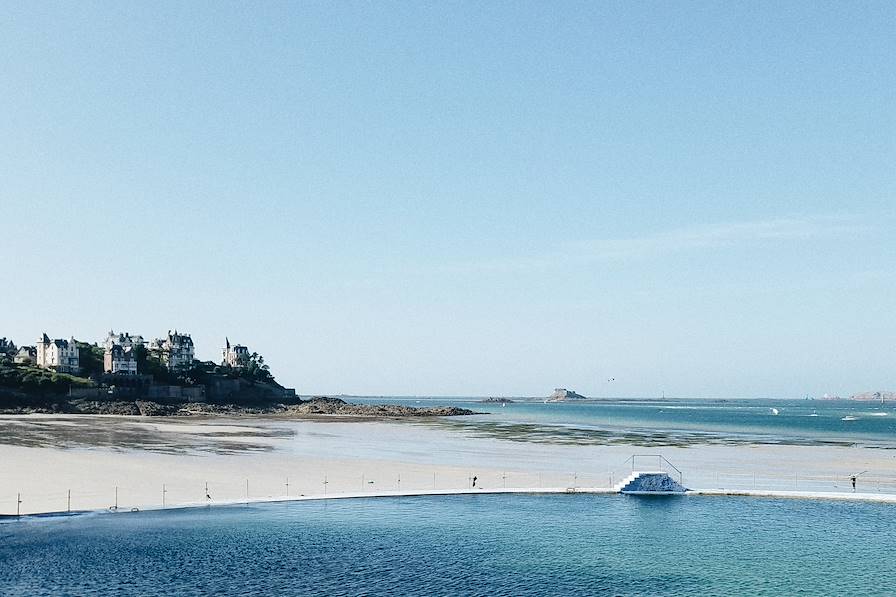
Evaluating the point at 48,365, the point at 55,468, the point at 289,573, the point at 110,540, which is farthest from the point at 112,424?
the point at 289,573

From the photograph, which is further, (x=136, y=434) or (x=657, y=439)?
(x=657, y=439)

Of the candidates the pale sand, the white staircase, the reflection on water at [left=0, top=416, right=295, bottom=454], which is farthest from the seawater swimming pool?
the reflection on water at [left=0, top=416, right=295, bottom=454]

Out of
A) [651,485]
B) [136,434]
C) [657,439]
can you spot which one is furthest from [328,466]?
[657,439]

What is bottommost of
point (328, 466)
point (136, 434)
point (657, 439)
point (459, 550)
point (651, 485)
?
point (657, 439)

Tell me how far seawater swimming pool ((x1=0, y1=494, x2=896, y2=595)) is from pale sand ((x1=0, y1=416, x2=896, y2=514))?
6.19 meters

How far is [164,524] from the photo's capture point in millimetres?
45719

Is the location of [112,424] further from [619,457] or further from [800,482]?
[800,482]

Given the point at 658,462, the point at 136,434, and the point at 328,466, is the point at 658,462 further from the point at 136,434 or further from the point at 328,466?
the point at 136,434

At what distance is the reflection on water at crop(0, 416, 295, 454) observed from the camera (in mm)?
88625

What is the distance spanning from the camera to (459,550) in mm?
41469

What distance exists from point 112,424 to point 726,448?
10186 centimetres

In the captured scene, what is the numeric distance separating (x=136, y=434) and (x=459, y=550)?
81618 millimetres

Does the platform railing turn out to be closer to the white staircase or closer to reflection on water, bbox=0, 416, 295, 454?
the white staircase

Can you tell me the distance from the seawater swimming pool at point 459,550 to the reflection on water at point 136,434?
1621 inches
